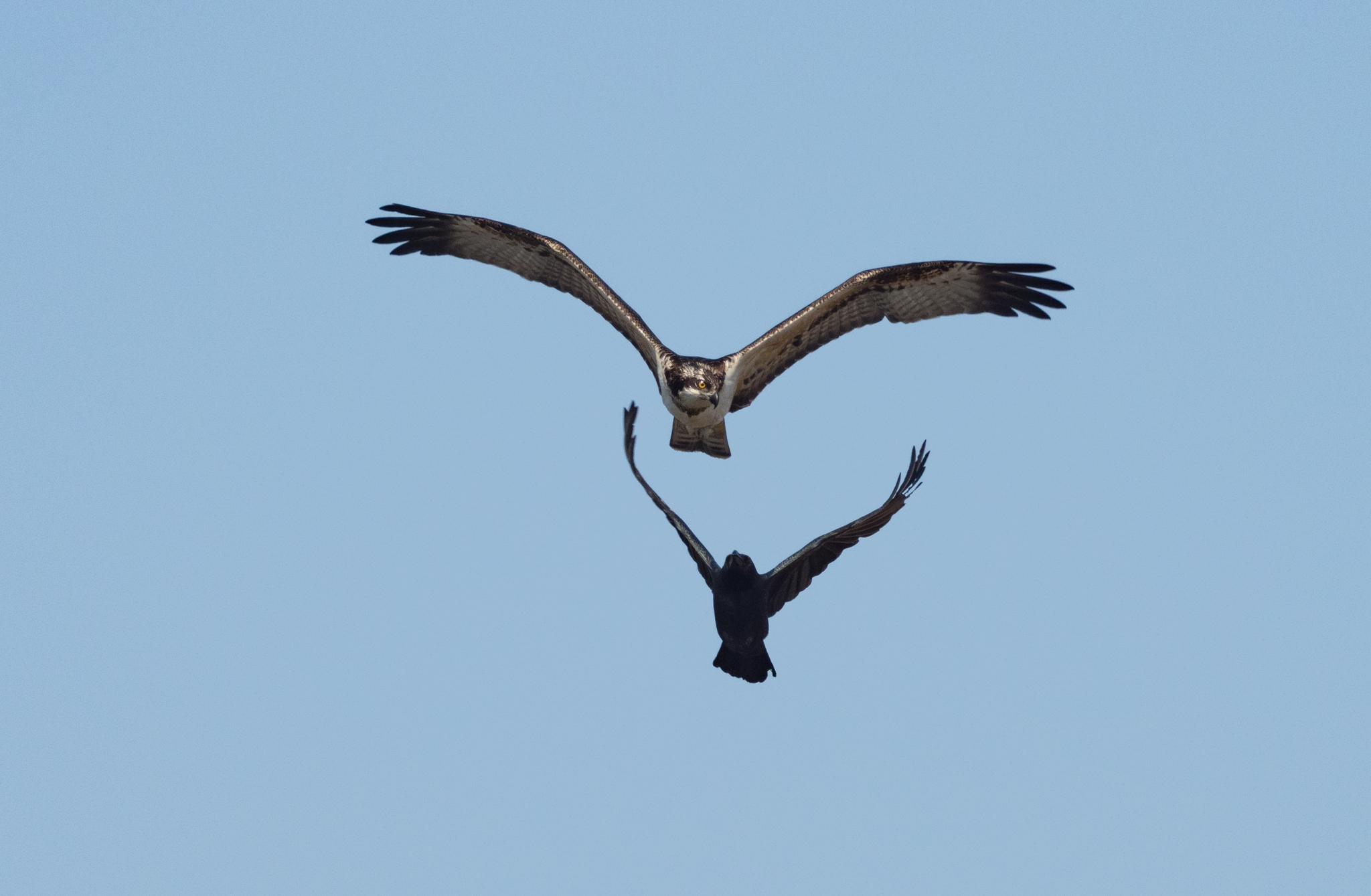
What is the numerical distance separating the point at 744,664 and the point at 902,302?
4.23m

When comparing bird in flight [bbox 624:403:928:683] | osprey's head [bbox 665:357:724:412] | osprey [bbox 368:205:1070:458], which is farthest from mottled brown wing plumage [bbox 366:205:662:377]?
bird in flight [bbox 624:403:928:683]

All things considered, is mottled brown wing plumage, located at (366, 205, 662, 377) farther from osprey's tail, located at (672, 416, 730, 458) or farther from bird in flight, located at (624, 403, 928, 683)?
bird in flight, located at (624, 403, 928, 683)

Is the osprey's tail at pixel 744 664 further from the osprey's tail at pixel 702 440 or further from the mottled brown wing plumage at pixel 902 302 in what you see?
the mottled brown wing plumage at pixel 902 302

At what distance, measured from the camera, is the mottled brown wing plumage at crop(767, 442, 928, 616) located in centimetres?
1207

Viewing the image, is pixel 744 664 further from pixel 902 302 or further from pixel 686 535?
pixel 902 302

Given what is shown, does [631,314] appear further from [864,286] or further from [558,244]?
[864,286]

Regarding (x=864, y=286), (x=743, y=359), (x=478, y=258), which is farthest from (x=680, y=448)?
(x=478, y=258)

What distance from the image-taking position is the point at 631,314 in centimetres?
1462

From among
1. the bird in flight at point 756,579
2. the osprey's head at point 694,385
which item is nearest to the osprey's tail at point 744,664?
the bird in flight at point 756,579

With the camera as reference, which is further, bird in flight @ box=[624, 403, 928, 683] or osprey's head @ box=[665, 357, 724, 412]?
osprey's head @ box=[665, 357, 724, 412]

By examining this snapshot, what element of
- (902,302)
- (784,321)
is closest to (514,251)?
(784,321)

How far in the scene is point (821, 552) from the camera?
1225 cm

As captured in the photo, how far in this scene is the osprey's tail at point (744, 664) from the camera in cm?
1260

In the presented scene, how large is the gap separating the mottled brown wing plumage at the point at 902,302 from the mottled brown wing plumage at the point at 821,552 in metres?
2.61
